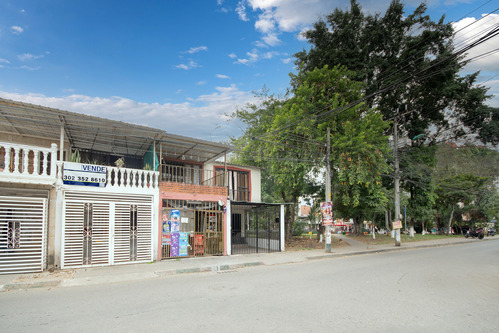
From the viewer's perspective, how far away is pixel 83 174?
38.4 feet

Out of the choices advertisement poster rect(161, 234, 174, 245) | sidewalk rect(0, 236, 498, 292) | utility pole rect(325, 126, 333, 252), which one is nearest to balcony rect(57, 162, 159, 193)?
advertisement poster rect(161, 234, 174, 245)

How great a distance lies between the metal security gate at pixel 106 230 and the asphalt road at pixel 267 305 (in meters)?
3.14

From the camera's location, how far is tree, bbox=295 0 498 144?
22.2m

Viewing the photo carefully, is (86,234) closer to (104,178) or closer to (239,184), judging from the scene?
(104,178)

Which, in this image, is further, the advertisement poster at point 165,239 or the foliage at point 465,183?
the foliage at point 465,183

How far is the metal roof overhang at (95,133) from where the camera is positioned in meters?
10.7

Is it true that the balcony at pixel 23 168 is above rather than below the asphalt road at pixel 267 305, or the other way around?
above

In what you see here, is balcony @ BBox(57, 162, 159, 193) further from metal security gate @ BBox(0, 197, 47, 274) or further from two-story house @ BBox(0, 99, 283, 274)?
metal security gate @ BBox(0, 197, 47, 274)

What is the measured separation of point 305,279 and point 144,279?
5.23 m

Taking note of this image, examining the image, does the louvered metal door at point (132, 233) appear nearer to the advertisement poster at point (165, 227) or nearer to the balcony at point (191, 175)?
the advertisement poster at point (165, 227)

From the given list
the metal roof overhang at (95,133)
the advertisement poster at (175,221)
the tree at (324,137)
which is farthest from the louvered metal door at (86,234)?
the tree at (324,137)

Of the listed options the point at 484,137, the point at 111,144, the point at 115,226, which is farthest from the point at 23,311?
the point at 484,137

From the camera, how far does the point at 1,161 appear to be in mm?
12375

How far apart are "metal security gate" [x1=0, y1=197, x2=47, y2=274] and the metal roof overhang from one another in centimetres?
305
